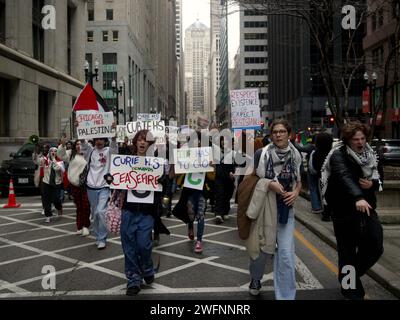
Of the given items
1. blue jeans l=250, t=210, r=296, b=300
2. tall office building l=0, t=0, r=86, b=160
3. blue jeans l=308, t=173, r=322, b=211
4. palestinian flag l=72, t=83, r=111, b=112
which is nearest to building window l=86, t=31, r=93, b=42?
tall office building l=0, t=0, r=86, b=160

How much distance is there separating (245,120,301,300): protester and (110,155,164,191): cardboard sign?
138 cm

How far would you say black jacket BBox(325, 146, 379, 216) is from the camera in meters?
5.09

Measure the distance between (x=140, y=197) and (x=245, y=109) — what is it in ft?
30.3

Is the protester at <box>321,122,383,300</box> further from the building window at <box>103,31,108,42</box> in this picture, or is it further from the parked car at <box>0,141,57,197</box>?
the building window at <box>103,31,108,42</box>

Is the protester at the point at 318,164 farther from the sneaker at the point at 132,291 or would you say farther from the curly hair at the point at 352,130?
the sneaker at the point at 132,291

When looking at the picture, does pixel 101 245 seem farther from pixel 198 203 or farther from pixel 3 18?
pixel 3 18

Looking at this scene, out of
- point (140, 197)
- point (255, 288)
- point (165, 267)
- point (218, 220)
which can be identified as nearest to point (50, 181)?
point (218, 220)

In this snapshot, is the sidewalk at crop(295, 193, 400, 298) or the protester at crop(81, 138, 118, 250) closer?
the sidewalk at crop(295, 193, 400, 298)

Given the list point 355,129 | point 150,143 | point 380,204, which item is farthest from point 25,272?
point 380,204

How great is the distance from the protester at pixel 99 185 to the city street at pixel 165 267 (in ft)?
1.10

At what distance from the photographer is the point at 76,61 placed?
4434 centimetres

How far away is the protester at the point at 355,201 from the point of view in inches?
202
